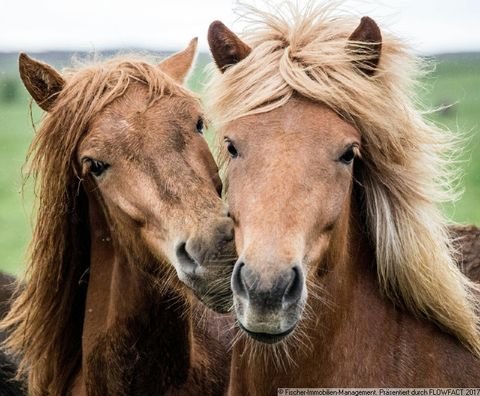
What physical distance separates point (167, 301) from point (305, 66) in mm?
951

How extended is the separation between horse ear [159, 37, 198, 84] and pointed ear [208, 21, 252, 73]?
45cm

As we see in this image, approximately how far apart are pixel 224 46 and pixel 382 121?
0.58m

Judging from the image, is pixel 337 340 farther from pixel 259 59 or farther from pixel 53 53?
pixel 53 53

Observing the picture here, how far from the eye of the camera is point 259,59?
109 inches

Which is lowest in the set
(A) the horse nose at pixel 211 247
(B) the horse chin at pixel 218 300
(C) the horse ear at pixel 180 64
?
(B) the horse chin at pixel 218 300

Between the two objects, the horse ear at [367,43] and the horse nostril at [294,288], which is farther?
the horse ear at [367,43]

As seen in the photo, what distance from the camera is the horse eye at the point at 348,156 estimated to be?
2578 millimetres

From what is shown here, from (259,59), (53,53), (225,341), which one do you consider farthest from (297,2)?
(53,53)

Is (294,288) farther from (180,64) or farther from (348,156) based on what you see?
(180,64)

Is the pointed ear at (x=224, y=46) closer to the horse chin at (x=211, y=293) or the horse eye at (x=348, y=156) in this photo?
the horse eye at (x=348, y=156)

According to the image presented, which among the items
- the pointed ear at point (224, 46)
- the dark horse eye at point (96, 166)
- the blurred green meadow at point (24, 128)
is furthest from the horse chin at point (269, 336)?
the blurred green meadow at point (24, 128)

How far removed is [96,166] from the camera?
290 centimetres

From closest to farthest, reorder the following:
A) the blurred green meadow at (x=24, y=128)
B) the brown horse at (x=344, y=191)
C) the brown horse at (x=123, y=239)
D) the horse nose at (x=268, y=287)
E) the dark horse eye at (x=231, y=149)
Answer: the horse nose at (x=268, y=287) < the brown horse at (x=344, y=191) < the dark horse eye at (x=231, y=149) < the brown horse at (x=123, y=239) < the blurred green meadow at (x=24, y=128)

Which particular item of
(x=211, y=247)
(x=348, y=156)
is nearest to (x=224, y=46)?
(x=348, y=156)
